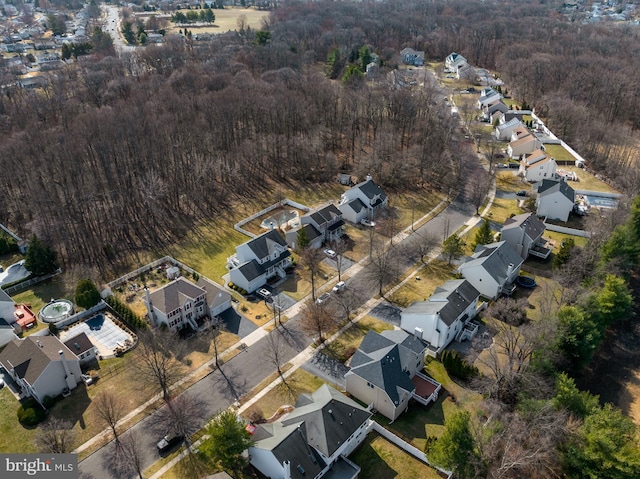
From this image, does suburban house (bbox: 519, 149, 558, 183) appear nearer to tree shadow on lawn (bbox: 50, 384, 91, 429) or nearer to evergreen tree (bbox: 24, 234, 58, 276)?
tree shadow on lawn (bbox: 50, 384, 91, 429)

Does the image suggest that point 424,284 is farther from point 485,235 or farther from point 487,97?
point 487,97

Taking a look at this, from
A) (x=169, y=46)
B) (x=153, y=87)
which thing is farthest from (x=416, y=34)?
(x=153, y=87)

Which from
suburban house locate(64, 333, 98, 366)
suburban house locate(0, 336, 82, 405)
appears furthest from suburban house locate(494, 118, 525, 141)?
suburban house locate(0, 336, 82, 405)

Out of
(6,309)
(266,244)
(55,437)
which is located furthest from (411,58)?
(55,437)

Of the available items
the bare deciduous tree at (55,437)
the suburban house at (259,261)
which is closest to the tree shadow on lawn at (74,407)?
the bare deciduous tree at (55,437)

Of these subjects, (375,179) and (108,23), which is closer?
(375,179)

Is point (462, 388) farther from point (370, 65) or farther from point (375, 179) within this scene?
point (370, 65)

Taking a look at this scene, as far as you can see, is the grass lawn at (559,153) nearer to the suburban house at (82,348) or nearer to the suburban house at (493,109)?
the suburban house at (493,109)
